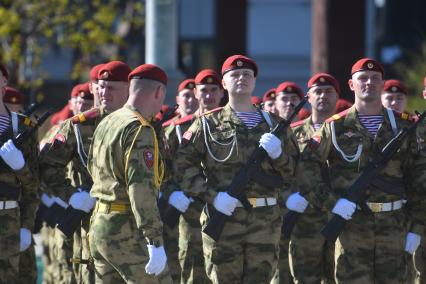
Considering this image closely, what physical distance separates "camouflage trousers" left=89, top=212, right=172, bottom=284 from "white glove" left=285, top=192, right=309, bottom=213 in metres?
2.57

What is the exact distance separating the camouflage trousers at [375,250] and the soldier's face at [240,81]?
135 centimetres

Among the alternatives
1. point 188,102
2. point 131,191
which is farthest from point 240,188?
point 188,102

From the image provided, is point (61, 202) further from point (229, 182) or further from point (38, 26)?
point (38, 26)

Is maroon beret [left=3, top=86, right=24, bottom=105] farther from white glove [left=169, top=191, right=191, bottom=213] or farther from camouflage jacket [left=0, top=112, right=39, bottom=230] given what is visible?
white glove [left=169, top=191, right=191, bottom=213]

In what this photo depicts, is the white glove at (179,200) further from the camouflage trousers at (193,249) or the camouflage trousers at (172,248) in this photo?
the camouflage trousers at (172,248)

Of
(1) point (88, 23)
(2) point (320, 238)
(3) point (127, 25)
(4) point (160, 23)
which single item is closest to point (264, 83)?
(3) point (127, 25)

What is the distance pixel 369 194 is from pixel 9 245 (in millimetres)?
2876

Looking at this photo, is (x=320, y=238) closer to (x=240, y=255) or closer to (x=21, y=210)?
(x=240, y=255)

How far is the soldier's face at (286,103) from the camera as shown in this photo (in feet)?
39.5

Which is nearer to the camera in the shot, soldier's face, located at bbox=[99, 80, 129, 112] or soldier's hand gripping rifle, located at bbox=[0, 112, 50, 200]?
soldier's hand gripping rifle, located at bbox=[0, 112, 50, 200]

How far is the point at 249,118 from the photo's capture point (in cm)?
974

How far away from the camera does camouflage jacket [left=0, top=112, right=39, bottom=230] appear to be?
31.9 feet

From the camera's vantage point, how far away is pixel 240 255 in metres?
9.53

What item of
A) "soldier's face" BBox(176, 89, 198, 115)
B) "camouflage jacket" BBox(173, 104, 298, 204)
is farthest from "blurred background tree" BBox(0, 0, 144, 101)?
"camouflage jacket" BBox(173, 104, 298, 204)
